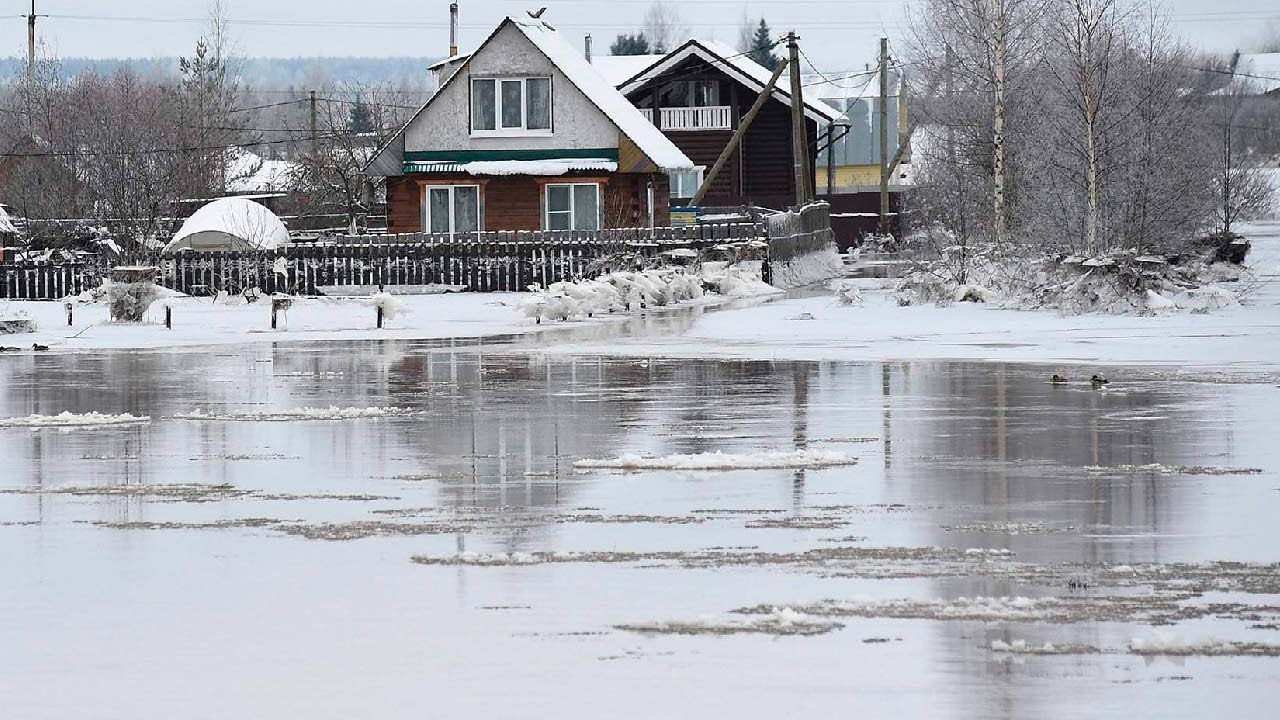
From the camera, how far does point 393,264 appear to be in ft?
149

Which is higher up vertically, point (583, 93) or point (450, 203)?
point (583, 93)

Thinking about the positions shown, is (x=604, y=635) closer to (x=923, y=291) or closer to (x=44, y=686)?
(x=44, y=686)

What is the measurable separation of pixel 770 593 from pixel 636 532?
1.96 m

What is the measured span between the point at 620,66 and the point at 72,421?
59.4 meters

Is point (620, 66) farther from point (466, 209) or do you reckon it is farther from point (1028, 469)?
point (1028, 469)

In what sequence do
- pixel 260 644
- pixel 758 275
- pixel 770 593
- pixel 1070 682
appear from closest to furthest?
pixel 1070 682 → pixel 260 644 → pixel 770 593 → pixel 758 275

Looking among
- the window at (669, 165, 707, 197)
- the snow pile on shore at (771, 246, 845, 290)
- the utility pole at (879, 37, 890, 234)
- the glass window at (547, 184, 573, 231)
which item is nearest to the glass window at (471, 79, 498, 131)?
the glass window at (547, 184, 573, 231)

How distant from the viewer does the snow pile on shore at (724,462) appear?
Result: 538 inches

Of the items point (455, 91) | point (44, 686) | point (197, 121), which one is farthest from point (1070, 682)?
point (197, 121)

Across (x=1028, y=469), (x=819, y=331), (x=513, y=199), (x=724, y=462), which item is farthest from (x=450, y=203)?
(x=1028, y=469)

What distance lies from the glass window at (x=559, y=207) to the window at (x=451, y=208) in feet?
6.63

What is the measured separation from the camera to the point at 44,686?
24.6 feet

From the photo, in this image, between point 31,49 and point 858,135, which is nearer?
point 31,49

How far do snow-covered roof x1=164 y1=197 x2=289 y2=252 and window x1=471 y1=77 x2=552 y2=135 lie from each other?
6.76m
